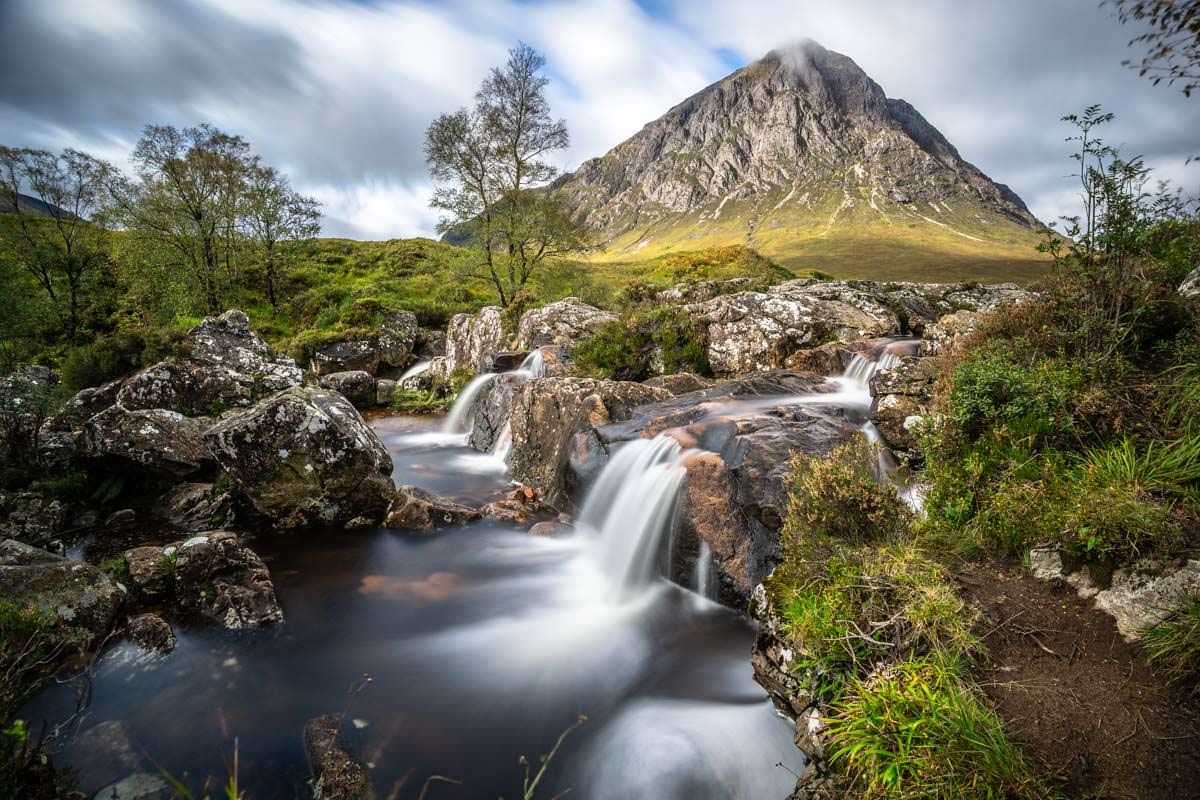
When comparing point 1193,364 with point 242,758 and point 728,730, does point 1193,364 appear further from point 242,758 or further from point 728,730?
point 242,758

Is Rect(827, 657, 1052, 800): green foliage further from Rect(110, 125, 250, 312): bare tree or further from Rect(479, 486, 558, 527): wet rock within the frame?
Rect(110, 125, 250, 312): bare tree

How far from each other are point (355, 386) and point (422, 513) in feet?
47.2

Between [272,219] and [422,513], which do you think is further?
[272,219]

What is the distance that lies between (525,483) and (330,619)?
21.3 ft

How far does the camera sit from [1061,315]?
7023 mm

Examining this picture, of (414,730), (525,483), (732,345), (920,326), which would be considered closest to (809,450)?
(414,730)

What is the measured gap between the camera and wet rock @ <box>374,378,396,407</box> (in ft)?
75.8

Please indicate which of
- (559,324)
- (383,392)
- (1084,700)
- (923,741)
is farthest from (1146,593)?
(383,392)

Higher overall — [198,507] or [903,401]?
[903,401]

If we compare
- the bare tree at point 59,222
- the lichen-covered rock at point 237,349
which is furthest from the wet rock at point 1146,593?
the bare tree at point 59,222

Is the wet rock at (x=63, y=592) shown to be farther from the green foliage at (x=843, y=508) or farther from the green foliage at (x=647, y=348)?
Result: the green foliage at (x=647, y=348)

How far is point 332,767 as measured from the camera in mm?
4605

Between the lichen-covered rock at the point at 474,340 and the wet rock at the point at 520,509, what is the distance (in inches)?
457

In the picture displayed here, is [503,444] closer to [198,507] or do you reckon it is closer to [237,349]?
[198,507]
